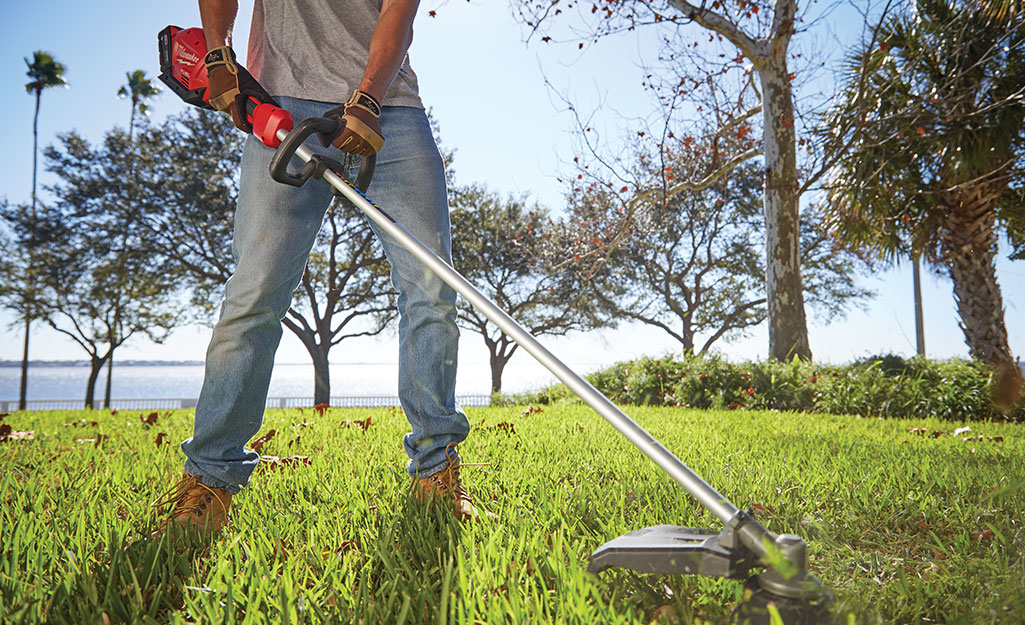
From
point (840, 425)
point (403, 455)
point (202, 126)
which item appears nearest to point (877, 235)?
point (840, 425)

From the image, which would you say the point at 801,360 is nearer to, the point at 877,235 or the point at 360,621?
the point at 877,235

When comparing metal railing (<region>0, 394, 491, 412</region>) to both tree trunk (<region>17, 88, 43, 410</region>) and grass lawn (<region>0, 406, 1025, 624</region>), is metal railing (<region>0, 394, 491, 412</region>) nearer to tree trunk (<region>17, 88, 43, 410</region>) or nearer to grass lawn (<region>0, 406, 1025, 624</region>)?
tree trunk (<region>17, 88, 43, 410</region>)

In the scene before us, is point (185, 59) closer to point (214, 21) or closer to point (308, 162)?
point (214, 21)

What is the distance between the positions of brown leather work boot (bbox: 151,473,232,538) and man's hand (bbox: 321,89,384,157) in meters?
1.14

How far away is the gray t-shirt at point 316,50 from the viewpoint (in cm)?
225

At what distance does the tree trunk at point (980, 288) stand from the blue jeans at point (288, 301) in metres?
8.64

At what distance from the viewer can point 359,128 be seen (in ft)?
6.21

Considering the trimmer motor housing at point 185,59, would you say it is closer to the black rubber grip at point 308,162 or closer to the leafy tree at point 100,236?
the black rubber grip at point 308,162

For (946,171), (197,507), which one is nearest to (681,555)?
(197,507)

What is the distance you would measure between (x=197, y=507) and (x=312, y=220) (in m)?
1.02

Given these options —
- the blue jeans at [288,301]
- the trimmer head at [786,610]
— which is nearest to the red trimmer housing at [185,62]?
the blue jeans at [288,301]

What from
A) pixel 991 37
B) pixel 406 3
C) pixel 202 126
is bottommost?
pixel 406 3

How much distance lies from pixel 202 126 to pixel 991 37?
18.9m

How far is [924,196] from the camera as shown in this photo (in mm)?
8383
